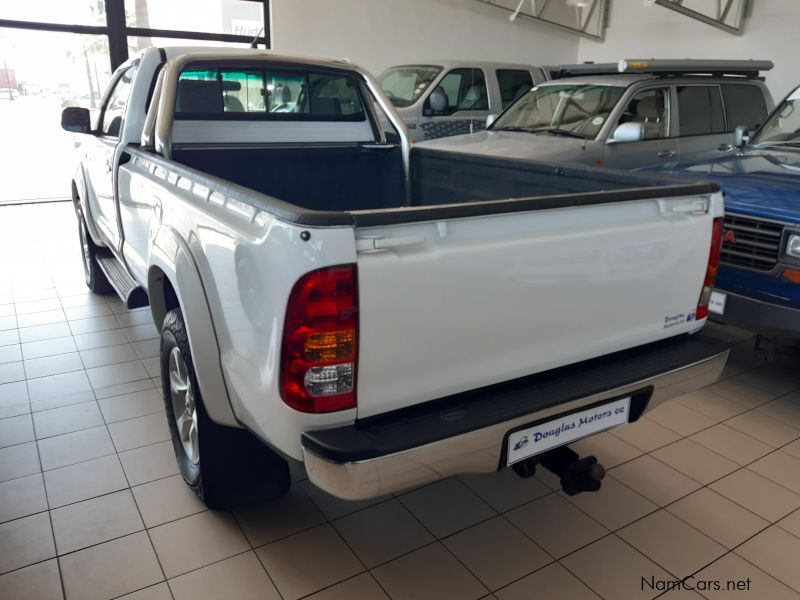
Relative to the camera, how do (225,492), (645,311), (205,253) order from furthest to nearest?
(225,492)
(645,311)
(205,253)

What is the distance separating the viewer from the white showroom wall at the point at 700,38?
919 cm

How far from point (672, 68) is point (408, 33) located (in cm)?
543

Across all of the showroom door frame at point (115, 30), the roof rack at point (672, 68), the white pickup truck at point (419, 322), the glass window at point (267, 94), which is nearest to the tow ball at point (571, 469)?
the white pickup truck at point (419, 322)

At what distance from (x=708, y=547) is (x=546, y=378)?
3.25 feet

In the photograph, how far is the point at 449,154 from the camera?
3.18m

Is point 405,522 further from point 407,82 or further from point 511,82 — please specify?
point 511,82

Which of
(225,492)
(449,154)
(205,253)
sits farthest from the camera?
(449,154)

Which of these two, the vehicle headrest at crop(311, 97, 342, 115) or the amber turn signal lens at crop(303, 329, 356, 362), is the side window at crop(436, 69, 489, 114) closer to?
the vehicle headrest at crop(311, 97, 342, 115)

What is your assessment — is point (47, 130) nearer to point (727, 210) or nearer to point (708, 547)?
point (727, 210)

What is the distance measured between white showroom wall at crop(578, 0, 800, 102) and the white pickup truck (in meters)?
8.73

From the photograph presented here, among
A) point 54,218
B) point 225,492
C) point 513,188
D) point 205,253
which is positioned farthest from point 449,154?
point 54,218

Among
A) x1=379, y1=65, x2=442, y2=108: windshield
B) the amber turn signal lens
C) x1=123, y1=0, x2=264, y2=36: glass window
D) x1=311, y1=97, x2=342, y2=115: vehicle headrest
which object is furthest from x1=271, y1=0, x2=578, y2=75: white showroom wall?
the amber turn signal lens

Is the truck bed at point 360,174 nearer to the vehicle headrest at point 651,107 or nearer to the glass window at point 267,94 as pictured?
the glass window at point 267,94

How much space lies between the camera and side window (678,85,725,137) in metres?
5.95
